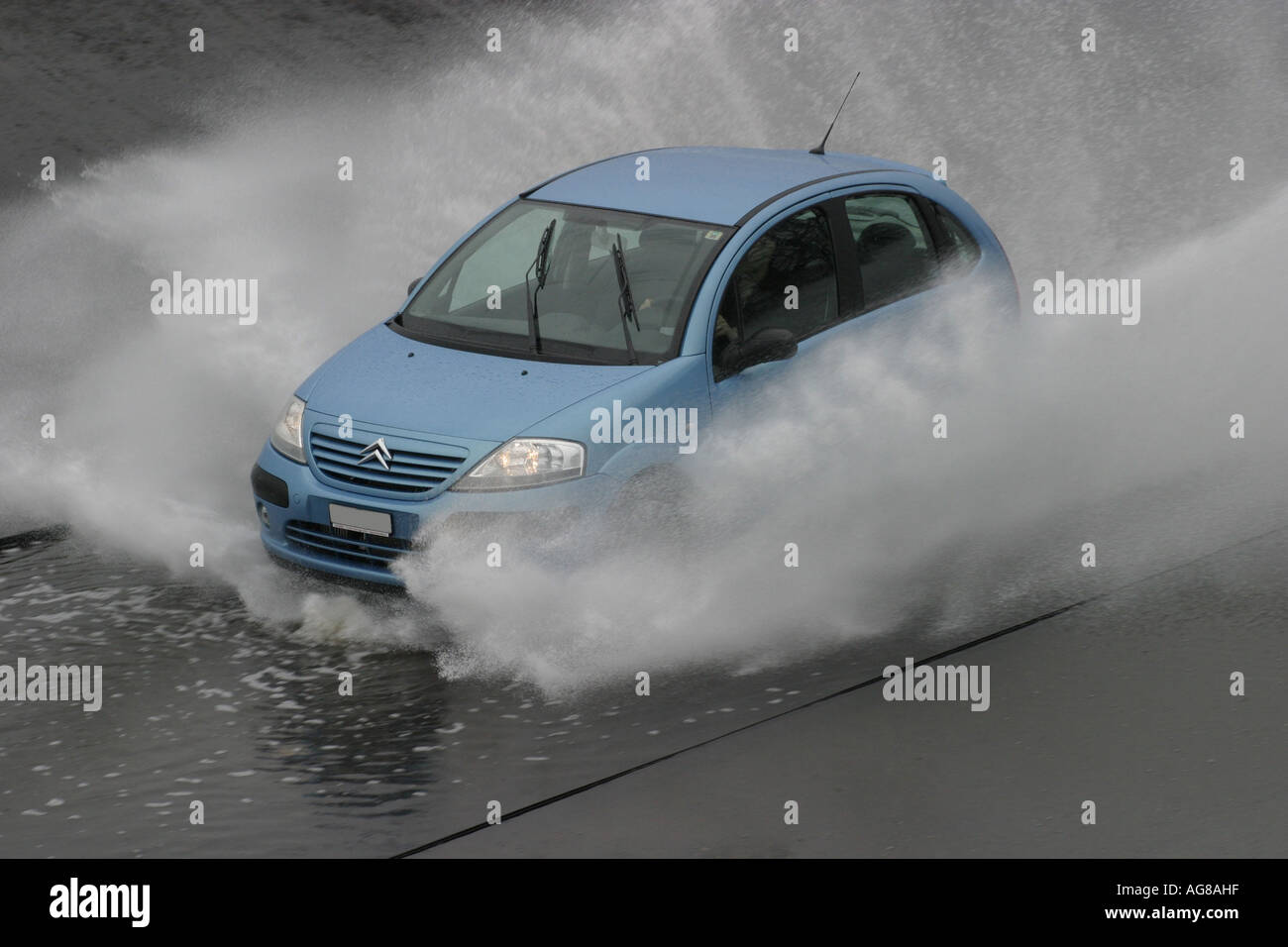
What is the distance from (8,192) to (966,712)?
A: 34.6 ft

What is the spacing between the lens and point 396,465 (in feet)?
23.0

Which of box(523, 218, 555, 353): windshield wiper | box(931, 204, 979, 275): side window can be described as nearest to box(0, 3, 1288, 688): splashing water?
box(931, 204, 979, 275): side window

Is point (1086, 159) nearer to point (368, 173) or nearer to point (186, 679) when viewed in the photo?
point (368, 173)

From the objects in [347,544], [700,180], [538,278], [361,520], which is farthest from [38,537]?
[700,180]

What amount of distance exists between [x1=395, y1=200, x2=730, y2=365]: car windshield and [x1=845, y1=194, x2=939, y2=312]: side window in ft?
2.75

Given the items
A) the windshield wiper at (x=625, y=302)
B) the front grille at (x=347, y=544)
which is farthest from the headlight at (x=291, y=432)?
the windshield wiper at (x=625, y=302)

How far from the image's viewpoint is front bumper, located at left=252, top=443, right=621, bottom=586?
6.83 meters

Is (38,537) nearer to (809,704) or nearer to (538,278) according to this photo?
(538,278)

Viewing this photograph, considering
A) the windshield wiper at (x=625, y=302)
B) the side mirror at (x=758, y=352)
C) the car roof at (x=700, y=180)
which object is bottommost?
the side mirror at (x=758, y=352)

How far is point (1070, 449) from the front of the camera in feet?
29.6

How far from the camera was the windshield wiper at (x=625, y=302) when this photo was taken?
24.5 feet

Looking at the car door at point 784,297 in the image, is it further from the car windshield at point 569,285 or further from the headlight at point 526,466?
the headlight at point 526,466

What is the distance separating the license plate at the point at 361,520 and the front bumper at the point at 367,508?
2 centimetres

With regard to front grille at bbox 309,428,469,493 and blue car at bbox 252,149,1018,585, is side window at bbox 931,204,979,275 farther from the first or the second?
front grille at bbox 309,428,469,493
